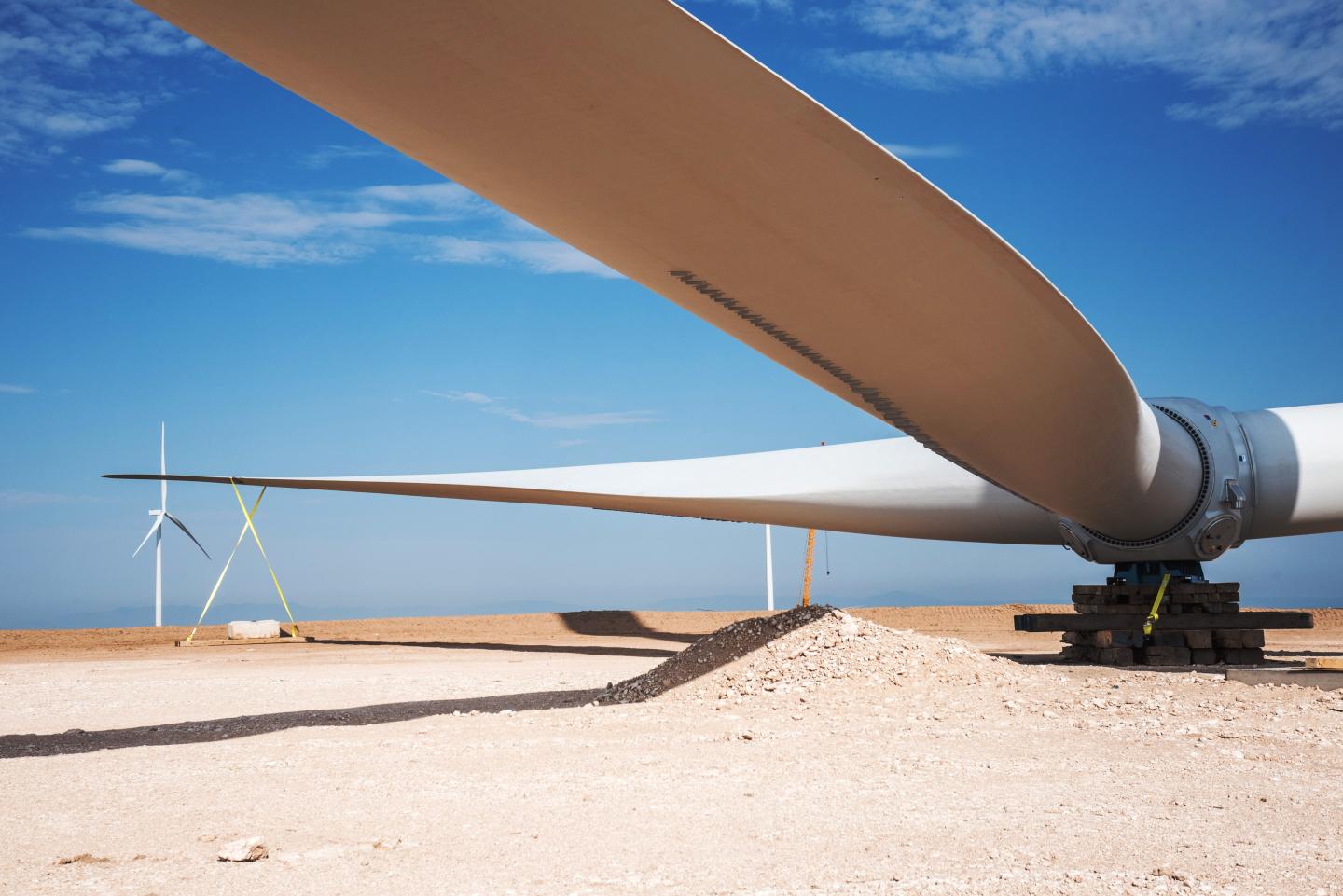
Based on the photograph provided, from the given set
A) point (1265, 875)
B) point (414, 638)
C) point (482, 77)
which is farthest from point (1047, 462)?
point (414, 638)

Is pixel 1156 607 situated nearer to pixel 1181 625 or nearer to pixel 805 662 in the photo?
pixel 1181 625

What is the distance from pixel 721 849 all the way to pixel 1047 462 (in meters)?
4.18

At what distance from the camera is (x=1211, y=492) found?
327 inches

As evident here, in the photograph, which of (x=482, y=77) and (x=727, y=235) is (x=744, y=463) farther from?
(x=482, y=77)

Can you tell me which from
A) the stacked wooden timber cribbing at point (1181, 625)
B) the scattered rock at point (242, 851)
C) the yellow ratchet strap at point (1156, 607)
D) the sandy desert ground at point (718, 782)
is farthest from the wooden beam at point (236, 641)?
the scattered rock at point (242, 851)

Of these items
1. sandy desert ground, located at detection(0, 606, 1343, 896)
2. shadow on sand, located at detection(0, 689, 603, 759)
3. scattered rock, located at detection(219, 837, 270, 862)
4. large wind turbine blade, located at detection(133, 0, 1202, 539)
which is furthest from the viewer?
shadow on sand, located at detection(0, 689, 603, 759)

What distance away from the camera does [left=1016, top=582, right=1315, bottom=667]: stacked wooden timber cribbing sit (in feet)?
28.3

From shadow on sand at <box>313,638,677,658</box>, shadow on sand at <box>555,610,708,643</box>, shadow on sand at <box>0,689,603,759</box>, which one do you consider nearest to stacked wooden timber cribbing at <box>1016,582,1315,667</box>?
shadow on sand at <box>0,689,603,759</box>

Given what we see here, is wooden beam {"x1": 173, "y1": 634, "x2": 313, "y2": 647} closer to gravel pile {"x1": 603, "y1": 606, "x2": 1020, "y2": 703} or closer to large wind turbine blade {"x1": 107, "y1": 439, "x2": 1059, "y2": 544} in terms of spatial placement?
large wind turbine blade {"x1": 107, "y1": 439, "x2": 1059, "y2": 544}

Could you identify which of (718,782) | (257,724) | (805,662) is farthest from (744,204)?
(257,724)

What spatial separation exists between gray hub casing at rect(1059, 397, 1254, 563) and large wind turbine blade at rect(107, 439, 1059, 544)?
1093 millimetres

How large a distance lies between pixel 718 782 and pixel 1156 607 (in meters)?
5.59

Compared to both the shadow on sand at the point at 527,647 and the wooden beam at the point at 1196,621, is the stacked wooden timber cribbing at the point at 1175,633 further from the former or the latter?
the shadow on sand at the point at 527,647

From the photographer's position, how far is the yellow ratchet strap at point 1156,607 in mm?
8539
